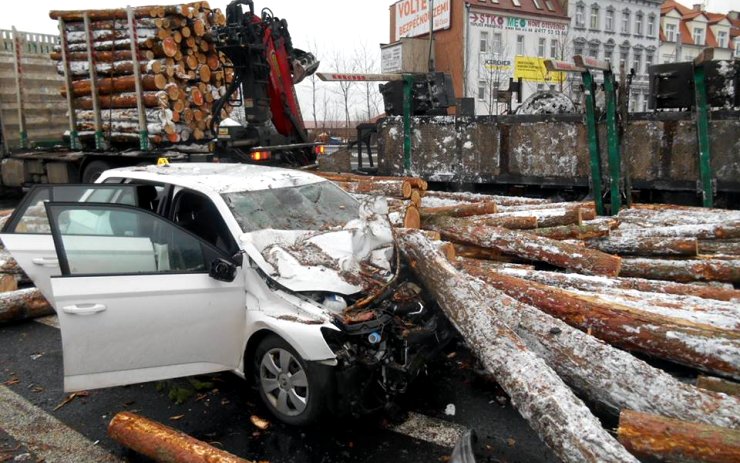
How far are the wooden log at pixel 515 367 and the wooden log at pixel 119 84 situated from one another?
8225 millimetres

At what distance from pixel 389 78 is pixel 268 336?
21.5ft

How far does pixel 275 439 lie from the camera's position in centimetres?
363

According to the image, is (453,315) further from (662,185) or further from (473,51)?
(473,51)

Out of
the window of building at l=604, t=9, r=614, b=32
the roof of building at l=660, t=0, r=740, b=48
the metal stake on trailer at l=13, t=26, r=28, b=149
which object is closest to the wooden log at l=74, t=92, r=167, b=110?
the metal stake on trailer at l=13, t=26, r=28, b=149

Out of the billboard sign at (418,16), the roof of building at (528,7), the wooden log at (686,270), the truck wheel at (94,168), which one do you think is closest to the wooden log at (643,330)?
the wooden log at (686,270)

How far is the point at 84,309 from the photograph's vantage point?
3.60 meters

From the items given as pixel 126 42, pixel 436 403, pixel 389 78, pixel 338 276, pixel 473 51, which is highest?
pixel 473 51

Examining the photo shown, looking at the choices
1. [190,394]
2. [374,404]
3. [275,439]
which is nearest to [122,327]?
[190,394]

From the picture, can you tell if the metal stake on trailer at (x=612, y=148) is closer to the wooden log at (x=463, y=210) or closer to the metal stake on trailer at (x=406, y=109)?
the wooden log at (x=463, y=210)

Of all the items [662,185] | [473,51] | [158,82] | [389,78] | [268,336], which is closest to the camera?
[268,336]

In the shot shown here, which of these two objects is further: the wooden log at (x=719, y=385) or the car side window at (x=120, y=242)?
the car side window at (x=120, y=242)

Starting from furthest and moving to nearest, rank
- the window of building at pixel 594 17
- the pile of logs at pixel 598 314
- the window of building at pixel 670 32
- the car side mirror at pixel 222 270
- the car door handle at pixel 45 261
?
the window of building at pixel 670 32 → the window of building at pixel 594 17 → the car door handle at pixel 45 261 → the car side mirror at pixel 222 270 → the pile of logs at pixel 598 314

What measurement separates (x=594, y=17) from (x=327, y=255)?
50028 millimetres

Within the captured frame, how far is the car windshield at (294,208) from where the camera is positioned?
4.27 m
